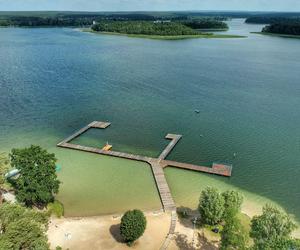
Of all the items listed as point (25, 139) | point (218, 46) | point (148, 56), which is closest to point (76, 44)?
point (148, 56)

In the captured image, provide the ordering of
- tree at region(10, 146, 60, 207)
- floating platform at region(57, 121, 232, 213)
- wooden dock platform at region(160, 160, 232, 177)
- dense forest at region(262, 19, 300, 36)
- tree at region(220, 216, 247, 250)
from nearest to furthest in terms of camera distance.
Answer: tree at region(220, 216, 247, 250) → tree at region(10, 146, 60, 207) → floating platform at region(57, 121, 232, 213) → wooden dock platform at region(160, 160, 232, 177) → dense forest at region(262, 19, 300, 36)

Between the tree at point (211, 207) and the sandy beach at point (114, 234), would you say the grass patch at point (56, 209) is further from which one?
the tree at point (211, 207)

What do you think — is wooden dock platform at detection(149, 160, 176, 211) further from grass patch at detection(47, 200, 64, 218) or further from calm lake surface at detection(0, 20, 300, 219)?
grass patch at detection(47, 200, 64, 218)

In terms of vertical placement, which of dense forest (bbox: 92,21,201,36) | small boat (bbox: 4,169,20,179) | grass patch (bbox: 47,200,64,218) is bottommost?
dense forest (bbox: 92,21,201,36)

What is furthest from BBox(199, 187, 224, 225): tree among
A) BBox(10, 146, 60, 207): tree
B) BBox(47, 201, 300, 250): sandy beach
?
BBox(10, 146, 60, 207): tree

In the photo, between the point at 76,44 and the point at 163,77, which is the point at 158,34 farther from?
the point at 163,77

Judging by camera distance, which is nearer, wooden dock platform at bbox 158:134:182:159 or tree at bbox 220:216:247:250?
tree at bbox 220:216:247:250
